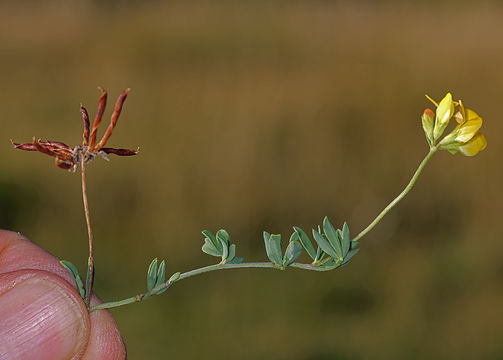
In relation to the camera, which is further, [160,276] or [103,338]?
[103,338]

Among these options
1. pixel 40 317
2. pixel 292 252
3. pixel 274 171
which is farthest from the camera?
pixel 274 171

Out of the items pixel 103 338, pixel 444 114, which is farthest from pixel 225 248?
pixel 103 338

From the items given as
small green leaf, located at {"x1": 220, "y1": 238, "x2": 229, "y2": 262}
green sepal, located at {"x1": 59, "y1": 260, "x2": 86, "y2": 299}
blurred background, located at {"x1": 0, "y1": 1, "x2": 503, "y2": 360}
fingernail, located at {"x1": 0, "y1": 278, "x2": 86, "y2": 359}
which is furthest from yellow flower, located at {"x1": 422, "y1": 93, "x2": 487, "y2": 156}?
blurred background, located at {"x1": 0, "y1": 1, "x2": 503, "y2": 360}

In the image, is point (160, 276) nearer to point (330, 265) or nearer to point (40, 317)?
point (330, 265)

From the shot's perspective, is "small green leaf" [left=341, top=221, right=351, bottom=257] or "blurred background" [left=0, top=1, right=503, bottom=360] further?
"blurred background" [left=0, top=1, right=503, bottom=360]

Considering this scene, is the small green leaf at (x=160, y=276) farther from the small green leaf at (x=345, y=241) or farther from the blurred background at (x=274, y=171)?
the blurred background at (x=274, y=171)

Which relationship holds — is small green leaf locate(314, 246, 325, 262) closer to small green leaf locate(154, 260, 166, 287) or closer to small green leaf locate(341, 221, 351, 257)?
small green leaf locate(341, 221, 351, 257)

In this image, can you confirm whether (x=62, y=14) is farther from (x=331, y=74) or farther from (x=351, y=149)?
(x=351, y=149)
